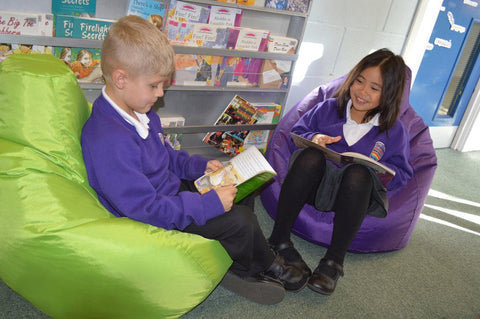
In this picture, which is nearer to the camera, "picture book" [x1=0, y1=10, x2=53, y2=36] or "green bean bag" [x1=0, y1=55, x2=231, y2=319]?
"green bean bag" [x1=0, y1=55, x2=231, y2=319]

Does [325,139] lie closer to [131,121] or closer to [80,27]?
[131,121]

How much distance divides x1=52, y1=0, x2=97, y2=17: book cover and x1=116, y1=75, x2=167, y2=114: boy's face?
700 mm

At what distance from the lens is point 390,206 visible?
5.71ft

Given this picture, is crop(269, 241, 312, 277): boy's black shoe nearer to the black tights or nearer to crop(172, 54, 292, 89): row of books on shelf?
the black tights

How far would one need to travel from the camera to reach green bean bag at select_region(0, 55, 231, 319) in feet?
3.33

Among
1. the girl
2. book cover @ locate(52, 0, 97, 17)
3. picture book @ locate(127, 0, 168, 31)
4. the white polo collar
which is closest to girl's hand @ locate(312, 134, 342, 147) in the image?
the girl

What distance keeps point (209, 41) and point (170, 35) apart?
207mm

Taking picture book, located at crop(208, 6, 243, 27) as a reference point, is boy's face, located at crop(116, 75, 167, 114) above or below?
below

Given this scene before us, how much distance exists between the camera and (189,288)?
1170 millimetres

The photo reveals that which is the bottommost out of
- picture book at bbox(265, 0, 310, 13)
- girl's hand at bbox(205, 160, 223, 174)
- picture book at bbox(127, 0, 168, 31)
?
girl's hand at bbox(205, 160, 223, 174)

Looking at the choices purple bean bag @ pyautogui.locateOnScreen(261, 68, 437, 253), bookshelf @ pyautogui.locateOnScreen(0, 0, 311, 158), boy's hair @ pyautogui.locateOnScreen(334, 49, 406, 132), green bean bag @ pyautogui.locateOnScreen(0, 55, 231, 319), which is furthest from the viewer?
bookshelf @ pyautogui.locateOnScreen(0, 0, 311, 158)

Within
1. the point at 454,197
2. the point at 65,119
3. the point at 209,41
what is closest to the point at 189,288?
the point at 65,119

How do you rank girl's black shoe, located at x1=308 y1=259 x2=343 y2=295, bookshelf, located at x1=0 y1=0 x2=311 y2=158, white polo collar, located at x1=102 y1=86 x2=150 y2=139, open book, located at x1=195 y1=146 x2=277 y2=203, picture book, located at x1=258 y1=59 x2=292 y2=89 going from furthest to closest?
picture book, located at x1=258 y1=59 x2=292 y2=89
bookshelf, located at x1=0 y1=0 x2=311 y2=158
girl's black shoe, located at x1=308 y1=259 x2=343 y2=295
open book, located at x1=195 y1=146 x2=277 y2=203
white polo collar, located at x1=102 y1=86 x2=150 y2=139

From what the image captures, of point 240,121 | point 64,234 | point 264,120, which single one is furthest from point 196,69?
point 64,234
